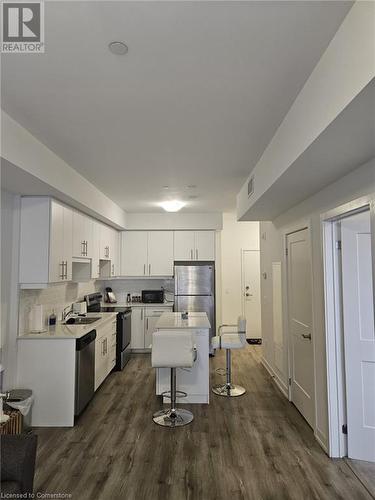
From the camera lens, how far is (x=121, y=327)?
5215mm

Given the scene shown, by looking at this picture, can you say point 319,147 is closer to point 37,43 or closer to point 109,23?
point 109,23

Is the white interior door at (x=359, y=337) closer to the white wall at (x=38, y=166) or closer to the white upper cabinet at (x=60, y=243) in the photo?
the white wall at (x=38, y=166)

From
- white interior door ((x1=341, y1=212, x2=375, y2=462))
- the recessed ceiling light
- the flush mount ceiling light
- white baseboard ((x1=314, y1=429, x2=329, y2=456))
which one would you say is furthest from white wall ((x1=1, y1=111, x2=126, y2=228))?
white baseboard ((x1=314, y1=429, x2=329, y2=456))

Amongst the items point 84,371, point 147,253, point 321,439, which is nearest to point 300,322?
point 321,439

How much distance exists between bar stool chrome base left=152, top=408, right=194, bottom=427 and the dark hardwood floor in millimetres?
85

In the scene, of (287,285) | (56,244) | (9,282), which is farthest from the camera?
(287,285)

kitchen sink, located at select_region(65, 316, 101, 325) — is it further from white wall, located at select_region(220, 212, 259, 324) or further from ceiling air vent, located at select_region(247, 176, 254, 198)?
white wall, located at select_region(220, 212, 259, 324)

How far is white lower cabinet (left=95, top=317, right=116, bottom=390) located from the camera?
13.4 feet

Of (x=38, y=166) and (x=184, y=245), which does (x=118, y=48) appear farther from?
(x=184, y=245)

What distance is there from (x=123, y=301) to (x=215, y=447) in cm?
418

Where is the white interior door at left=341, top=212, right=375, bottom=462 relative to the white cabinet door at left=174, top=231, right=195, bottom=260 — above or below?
below

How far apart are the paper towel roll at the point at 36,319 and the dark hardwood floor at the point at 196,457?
1.06 metres

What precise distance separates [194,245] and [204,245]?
0.20m

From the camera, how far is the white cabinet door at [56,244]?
11.1 ft
